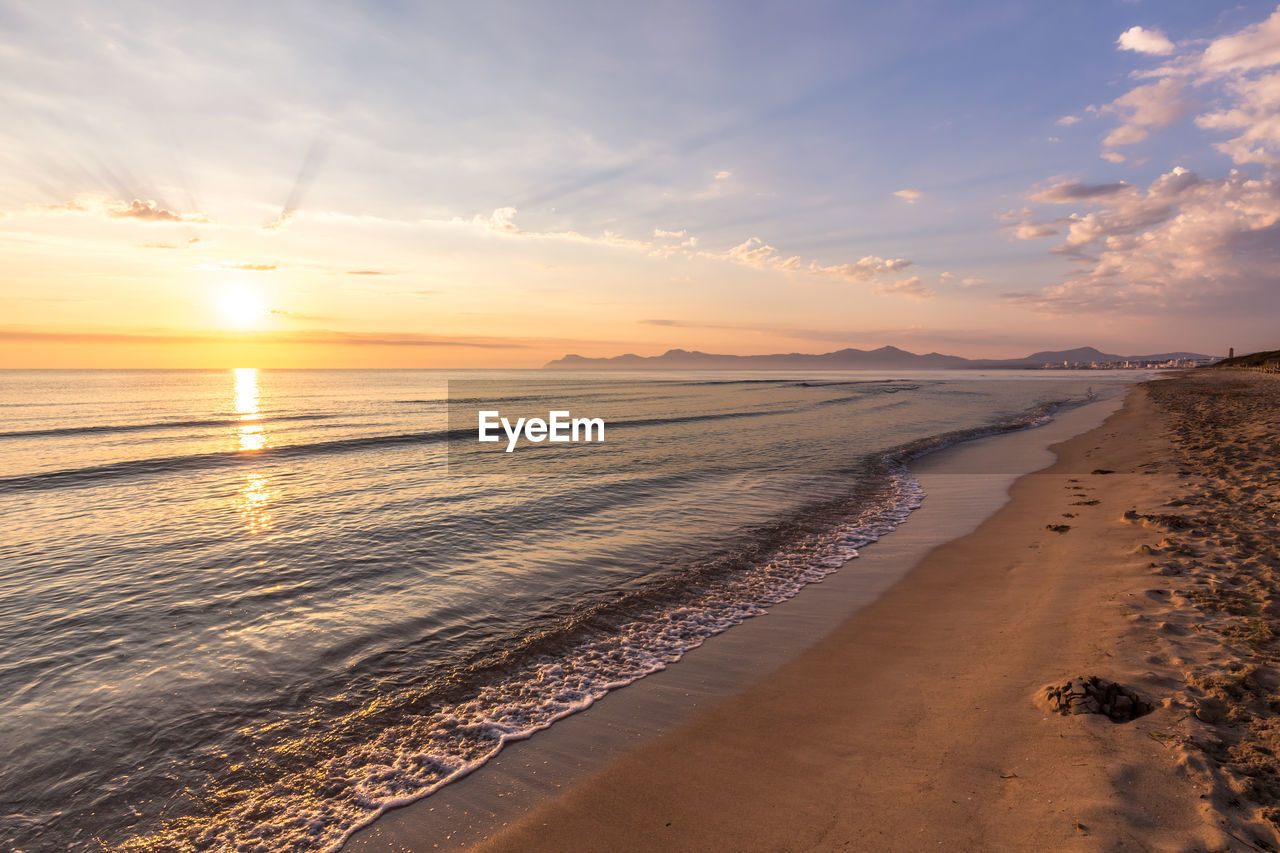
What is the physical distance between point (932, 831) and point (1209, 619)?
6.19 meters

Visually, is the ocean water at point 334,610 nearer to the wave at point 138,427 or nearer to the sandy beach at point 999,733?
the sandy beach at point 999,733

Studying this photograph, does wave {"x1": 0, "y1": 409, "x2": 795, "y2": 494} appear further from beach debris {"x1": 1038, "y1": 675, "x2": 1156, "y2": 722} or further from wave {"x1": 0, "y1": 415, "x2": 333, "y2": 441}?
beach debris {"x1": 1038, "y1": 675, "x2": 1156, "y2": 722}

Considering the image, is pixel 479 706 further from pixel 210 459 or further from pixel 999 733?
pixel 210 459

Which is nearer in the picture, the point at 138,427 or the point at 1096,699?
the point at 1096,699

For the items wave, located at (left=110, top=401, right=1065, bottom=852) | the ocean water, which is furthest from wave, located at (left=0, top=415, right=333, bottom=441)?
wave, located at (left=110, top=401, right=1065, bottom=852)

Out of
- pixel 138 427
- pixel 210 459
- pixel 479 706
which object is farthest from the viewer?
pixel 138 427

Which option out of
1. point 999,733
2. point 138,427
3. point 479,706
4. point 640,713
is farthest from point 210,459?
point 999,733

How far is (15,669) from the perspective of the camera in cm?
834

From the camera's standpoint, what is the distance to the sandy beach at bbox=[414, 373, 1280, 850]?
4.71 meters

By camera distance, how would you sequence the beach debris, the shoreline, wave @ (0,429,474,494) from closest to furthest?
the shoreline < the beach debris < wave @ (0,429,474,494)

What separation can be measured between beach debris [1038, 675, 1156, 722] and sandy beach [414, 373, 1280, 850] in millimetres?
24

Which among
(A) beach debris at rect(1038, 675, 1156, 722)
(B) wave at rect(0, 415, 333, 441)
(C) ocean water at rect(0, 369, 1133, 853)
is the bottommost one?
(C) ocean water at rect(0, 369, 1133, 853)

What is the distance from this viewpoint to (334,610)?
407 inches

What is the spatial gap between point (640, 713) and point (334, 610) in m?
6.55
